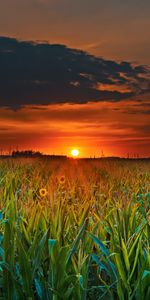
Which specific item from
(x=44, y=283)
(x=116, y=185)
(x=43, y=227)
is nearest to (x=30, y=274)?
(x=44, y=283)

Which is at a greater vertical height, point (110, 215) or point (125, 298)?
point (110, 215)

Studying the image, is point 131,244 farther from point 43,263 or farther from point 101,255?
point 43,263

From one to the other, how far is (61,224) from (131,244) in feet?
1.93

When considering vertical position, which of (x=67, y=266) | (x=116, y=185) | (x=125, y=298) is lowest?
(x=125, y=298)

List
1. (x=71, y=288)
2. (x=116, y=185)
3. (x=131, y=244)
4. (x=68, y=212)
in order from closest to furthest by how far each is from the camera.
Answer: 1. (x=71, y=288)
2. (x=131, y=244)
3. (x=68, y=212)
4. (x=116, y=185)

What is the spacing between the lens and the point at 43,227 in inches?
162

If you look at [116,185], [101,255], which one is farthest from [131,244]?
[116,185]

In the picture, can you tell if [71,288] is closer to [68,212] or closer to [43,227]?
[43,227]

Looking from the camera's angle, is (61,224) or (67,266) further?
(61,224)

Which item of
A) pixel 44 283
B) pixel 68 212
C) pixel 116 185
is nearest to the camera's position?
pixel 44 283

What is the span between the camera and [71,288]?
331cm

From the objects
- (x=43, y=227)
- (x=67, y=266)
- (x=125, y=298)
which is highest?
(x=43, y=227)

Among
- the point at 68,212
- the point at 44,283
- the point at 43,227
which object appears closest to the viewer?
the point at 44,283

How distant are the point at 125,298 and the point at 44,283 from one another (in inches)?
23.6
